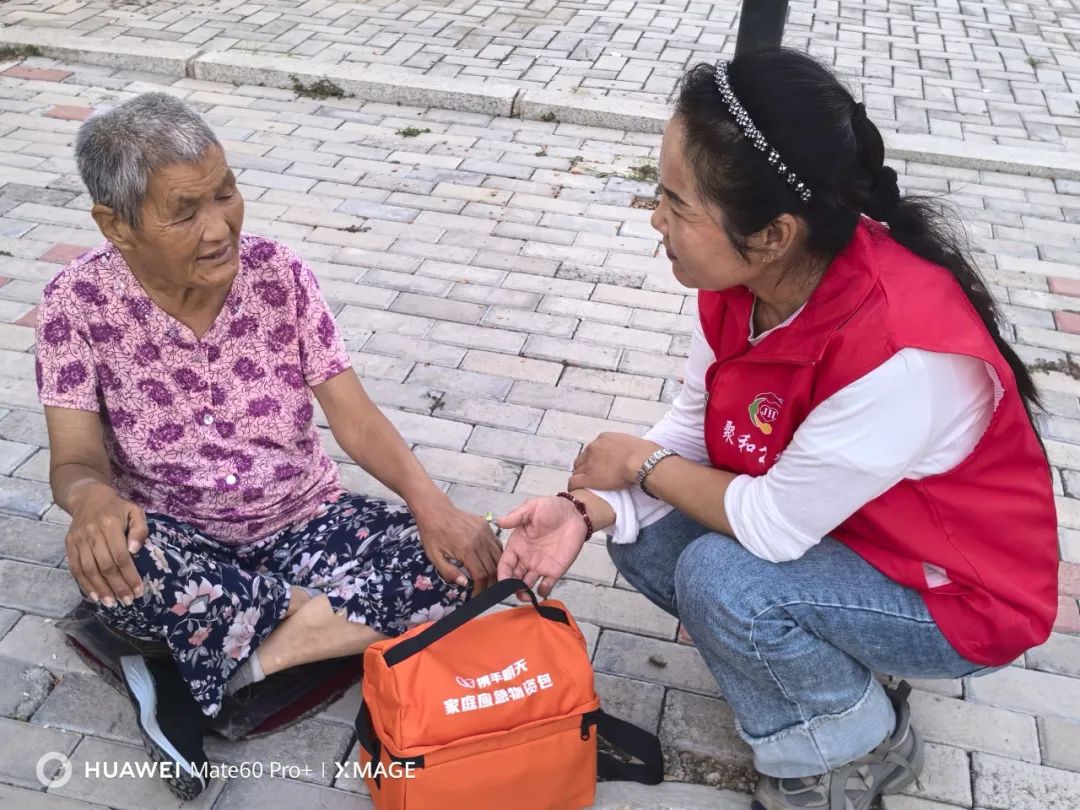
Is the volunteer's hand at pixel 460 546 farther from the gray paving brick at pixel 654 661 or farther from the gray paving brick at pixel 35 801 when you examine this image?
the gray paving brick at pixel 35 801

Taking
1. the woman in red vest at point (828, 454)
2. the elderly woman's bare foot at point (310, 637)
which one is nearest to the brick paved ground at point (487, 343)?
the elderly woman's bare foot at point (310, 637)

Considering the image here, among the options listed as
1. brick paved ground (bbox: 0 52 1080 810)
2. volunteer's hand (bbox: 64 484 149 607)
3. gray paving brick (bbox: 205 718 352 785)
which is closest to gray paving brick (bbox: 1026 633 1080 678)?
brick paved ground (bbox: 0 52 1080 810)

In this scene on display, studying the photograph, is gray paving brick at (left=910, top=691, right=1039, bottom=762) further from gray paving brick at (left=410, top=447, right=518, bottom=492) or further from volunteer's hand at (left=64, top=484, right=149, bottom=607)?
volunteer's hand at (left=64, top=484, right=149, bottom=607)

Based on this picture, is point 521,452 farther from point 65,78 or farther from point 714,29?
point 714,29

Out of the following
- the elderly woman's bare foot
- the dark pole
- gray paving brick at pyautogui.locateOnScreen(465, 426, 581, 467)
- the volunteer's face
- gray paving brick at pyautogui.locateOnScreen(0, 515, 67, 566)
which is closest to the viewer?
the volunteer's face

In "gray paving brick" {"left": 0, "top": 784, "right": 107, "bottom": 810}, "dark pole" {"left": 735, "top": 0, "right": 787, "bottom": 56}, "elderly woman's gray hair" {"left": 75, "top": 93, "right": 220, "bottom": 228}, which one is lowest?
"gray paving brick" {"left": 0, "top": 784, "right": 107, "bottom": 810}

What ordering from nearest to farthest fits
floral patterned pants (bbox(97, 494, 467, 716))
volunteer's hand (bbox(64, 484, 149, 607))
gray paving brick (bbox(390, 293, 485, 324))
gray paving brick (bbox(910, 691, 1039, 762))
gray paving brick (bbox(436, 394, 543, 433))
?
1. volunteer's hand (bbox(64, 484, 149, 607))
2. floral patterned pants (bbox(97, 494, 467, 716))
3. gray paving brick (bbox(910, 691, 1039, 762))
4. gray paving brick (bbox(436, 394, 543, 433))
5. gray paving brick (bbox(390, 293, 485, 324))

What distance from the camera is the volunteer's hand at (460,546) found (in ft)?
7.22

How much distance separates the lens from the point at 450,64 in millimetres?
6246

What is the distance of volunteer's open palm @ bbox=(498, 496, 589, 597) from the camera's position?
6.97 ft

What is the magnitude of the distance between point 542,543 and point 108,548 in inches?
32.3

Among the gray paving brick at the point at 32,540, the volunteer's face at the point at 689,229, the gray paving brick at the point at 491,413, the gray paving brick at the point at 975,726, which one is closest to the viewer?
the volunteer's face at the point at 689,229

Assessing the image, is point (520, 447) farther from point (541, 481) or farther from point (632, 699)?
point (632, 699)

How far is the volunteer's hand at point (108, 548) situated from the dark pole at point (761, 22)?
277 centimetres
